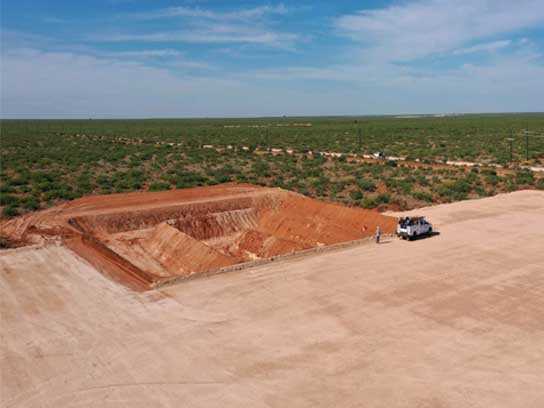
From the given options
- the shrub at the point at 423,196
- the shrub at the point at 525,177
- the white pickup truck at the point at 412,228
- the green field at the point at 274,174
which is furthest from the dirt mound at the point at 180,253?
the shrub at the point at 525,177

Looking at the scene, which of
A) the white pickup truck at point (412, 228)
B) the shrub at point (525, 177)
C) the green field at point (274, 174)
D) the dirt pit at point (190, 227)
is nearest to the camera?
the dirt pit at point (190, 227)

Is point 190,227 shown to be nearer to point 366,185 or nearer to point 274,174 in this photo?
point 366,185

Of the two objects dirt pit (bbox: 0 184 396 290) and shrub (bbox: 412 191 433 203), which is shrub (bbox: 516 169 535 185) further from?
dirt pit (bbox: 0 184 396 290)

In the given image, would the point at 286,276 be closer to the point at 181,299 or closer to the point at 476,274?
the point at 181,299

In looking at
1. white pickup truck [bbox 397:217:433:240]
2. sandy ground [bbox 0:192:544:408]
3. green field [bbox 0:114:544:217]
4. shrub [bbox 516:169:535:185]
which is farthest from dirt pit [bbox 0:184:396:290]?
→ shrub [bbox 516:169:535:185]

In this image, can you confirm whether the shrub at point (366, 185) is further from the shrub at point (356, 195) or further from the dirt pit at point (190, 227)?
the dirt pit at point (190, 227)

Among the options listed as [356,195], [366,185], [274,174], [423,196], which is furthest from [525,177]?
[274,174]
